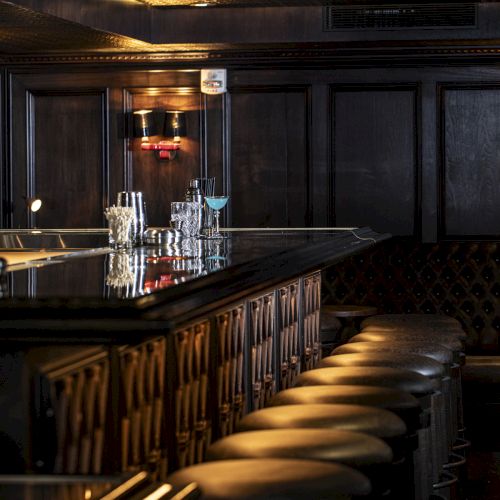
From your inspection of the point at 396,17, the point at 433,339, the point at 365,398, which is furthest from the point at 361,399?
the point at 396,17

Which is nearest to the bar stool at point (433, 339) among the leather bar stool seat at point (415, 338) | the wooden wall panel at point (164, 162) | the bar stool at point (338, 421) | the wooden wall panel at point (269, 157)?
the leather bar stool seat at point (415, 338)

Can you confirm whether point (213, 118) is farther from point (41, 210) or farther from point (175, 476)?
point (175, 476)

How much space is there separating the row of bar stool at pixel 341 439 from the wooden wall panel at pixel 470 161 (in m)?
3.55

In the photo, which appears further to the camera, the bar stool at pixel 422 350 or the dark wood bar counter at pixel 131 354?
the bar stool at pixel 422 350

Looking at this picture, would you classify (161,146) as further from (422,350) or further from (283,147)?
(422,350)

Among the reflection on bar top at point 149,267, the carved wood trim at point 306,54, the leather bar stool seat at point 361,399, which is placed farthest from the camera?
the carved wood trim at point 306,54

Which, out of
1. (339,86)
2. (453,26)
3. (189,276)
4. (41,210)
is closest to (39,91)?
(41,210)

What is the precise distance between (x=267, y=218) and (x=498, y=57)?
190 cm

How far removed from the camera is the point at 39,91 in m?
7.78

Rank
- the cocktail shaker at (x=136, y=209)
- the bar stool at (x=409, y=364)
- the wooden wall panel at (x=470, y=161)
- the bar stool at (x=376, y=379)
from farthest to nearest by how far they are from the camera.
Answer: the wooden wall panel at (x=470, y=161) < the cocktail shaker at (x=136, y=209) < the bar stool at (x=409, y=364) < the bar stool at (x=376, y=379)

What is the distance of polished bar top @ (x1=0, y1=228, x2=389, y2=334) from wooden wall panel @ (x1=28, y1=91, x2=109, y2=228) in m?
3.97

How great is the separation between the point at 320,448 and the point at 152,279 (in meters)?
0.49

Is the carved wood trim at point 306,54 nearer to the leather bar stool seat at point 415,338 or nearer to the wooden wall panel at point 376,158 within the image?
the wooden wall panel at point 376,158

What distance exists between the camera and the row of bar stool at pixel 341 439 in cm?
191
